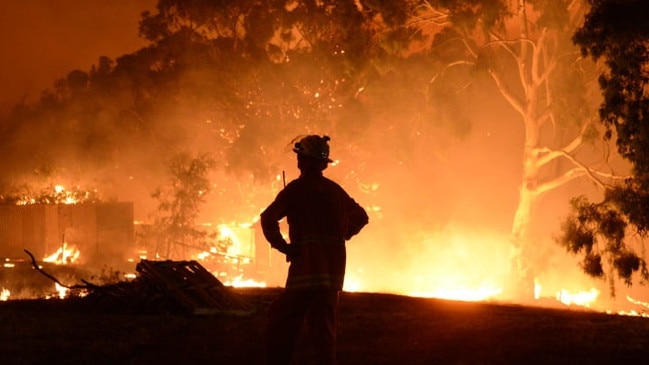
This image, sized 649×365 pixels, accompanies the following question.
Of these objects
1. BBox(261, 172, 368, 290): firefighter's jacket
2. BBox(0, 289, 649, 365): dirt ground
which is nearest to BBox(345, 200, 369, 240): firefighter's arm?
BBox(261, 172, 368, 290): firefighter's jacket

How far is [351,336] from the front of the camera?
7992mm

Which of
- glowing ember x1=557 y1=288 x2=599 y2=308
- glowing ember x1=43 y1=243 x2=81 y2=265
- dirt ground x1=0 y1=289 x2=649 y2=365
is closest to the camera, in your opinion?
dirt ground x1=0 y1=289 x2=649 y2=365

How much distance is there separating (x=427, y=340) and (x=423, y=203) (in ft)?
90.7

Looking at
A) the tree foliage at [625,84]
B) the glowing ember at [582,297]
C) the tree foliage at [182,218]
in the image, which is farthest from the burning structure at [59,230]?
the glowing ember at [582,297]

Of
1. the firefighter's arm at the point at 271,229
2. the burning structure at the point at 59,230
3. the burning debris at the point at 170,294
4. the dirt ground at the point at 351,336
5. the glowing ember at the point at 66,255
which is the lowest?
the dirt ground at the point at 351,336

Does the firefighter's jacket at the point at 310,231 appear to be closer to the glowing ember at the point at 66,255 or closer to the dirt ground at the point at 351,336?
the dirt ground at the point at 351,336

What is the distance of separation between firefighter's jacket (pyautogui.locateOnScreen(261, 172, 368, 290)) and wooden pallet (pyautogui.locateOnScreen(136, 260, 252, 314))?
379 cm

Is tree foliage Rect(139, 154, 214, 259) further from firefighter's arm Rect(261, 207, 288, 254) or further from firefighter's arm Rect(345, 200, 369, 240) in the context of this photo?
firefighter's arm Rect(261, 207, 288, 254)

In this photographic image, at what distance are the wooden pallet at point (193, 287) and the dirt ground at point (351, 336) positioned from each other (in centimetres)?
14

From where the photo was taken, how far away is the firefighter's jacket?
564 cm

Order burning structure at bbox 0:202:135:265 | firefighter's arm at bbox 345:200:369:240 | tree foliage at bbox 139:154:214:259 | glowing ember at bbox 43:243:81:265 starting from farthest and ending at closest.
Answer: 1. tree foliage at bbox 139:154:214:259
2. burning structure at bbox 0:202:135:265
3. glowing ember at bbox 43:243:81:265
4. firefighter's arm at bbox 345:200:369:240

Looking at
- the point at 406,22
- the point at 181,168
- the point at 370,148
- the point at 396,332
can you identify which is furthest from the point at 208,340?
the point at 370,148

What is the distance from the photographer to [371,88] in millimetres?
28328

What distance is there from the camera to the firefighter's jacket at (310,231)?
18.5 feet
